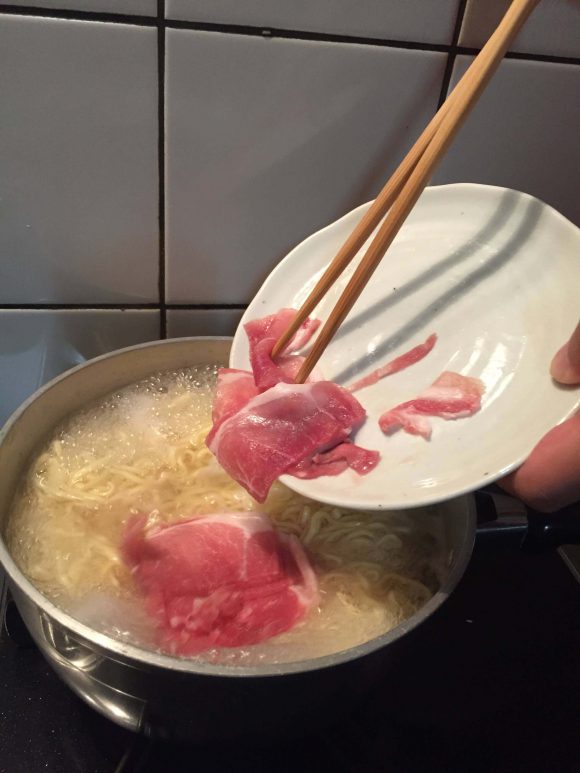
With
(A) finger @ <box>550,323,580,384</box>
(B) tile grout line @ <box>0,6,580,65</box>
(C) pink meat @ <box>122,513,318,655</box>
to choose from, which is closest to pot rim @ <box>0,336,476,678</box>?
(C) pink meat @ <box>122,513,318,655</box>

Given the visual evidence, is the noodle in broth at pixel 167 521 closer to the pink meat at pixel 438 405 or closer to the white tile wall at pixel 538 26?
the pink meat at pixel 438 405

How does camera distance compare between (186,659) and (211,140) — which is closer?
(186,659)

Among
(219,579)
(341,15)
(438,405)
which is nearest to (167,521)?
(219,579)

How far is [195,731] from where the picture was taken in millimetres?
584

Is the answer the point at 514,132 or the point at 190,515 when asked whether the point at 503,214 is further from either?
the point at 190,515

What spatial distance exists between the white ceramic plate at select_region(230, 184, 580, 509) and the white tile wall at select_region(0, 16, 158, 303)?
0.17 metres

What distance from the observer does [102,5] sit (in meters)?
0.62

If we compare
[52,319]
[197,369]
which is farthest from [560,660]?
[52,319]

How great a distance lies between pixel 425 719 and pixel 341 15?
2.32 ft

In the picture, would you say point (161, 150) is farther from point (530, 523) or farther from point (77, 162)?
point (530, 523)

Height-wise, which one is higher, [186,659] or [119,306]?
[119,306]

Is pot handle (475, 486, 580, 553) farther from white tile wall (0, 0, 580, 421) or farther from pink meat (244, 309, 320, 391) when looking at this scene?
white tile wall (0, 0, 580, 421)

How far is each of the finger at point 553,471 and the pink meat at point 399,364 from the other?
17cm

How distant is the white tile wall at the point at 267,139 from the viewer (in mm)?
674
